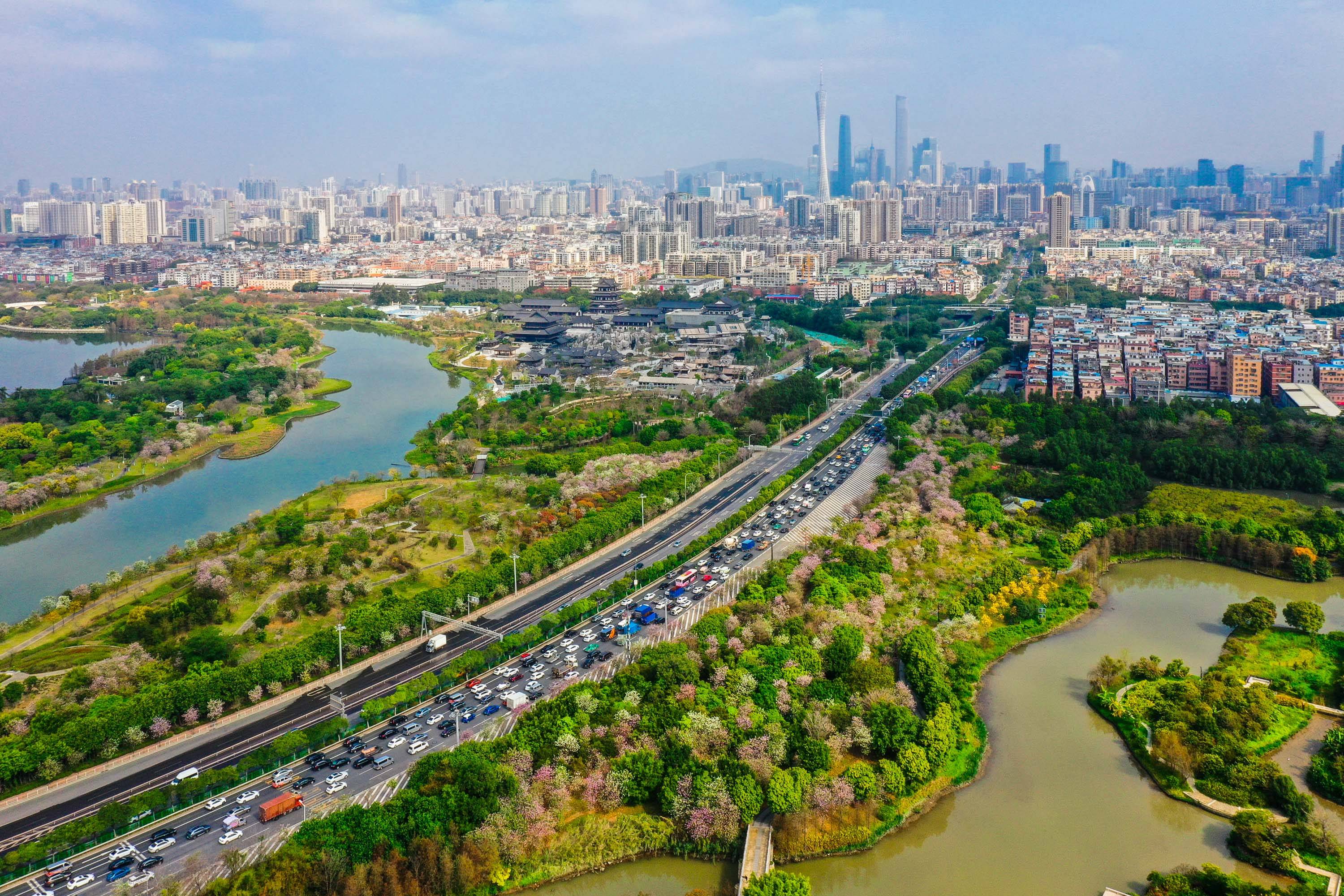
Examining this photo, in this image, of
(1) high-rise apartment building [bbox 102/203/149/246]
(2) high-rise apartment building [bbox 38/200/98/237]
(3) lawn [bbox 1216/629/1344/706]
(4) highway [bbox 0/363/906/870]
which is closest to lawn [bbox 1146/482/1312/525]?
(3) lawn [bbox 1216/629/1344/706]

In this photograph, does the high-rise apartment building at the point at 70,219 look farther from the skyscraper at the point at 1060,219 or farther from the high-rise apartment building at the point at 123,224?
the skyscraper at the point at 1060,219

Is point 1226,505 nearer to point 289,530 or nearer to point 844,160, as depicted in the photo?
point 289,530

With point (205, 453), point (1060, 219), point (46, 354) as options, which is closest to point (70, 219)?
point (46, 354)

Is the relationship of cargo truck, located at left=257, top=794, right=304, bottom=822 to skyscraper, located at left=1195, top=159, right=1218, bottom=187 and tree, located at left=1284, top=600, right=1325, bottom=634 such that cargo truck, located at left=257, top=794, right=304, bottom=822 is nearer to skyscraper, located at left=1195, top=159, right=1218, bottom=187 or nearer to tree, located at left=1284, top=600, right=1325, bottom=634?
tree, located at left=1284, top=600, right=1325, bottom=634

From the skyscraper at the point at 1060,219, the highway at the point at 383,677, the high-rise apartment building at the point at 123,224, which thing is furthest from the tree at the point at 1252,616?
the high-rise apartment building at the point at 123,224

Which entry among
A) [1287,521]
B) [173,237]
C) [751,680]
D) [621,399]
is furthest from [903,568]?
[173,237]

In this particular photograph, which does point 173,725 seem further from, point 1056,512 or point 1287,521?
point 1287,521
